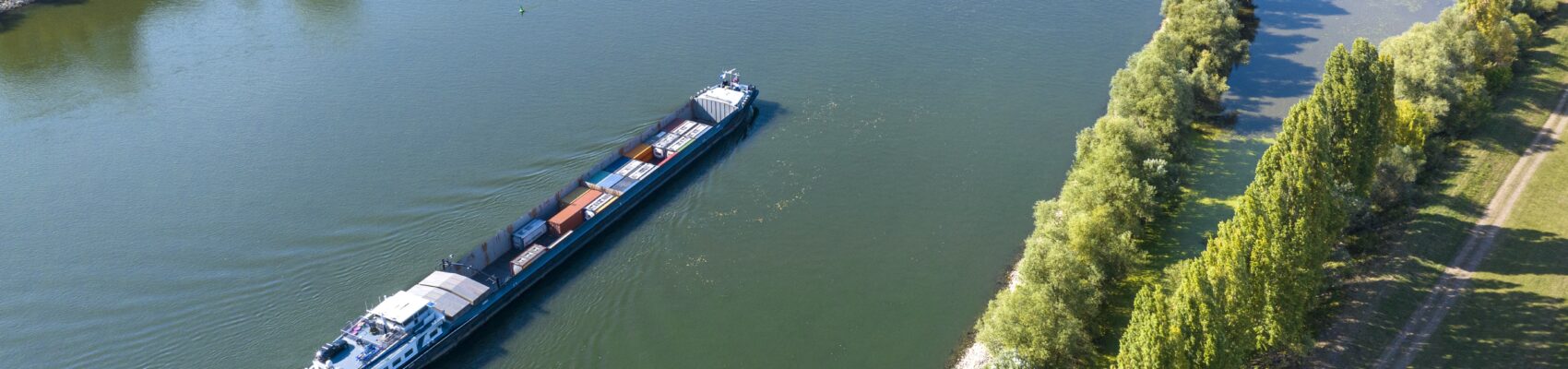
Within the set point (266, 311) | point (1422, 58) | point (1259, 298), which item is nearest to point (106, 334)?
point (266, 311)

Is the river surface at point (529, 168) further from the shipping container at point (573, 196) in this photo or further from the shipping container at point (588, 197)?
the shipping container at point (588, 197)

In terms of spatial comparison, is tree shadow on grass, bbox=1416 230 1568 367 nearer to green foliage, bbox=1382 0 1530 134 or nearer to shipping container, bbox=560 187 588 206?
green foliage, bbox=1382 0 1530 134

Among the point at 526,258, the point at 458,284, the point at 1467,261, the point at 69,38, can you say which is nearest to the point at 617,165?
the point at 526,258

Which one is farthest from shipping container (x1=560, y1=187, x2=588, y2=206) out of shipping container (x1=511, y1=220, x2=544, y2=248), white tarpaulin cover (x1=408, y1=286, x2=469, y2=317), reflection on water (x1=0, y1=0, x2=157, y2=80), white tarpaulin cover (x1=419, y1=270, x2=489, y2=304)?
reflection on water (x1=0, y1=0, x2=157, y2=80)

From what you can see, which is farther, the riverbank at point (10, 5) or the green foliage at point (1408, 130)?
the riverbank at point (10, 5)

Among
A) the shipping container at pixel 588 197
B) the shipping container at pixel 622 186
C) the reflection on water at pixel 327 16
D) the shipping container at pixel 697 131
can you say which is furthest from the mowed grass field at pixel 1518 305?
the reflection on water at pixel 327 16
